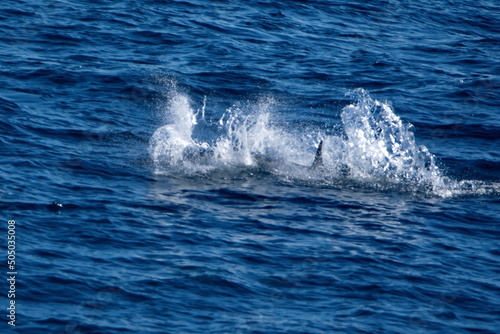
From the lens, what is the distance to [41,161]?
20547 mm

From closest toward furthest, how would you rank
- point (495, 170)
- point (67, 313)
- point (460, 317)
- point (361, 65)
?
point (67, 313)
point (460, 317)
point (495, 170)
point (361, 65)

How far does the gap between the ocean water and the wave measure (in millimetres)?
67

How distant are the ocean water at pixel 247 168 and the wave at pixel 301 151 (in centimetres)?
7

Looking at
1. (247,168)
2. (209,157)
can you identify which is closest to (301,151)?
(247,168)

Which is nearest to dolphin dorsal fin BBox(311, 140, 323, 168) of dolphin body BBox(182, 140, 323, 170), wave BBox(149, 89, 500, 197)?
dolphin body BBox(182, 140, 323, 170)

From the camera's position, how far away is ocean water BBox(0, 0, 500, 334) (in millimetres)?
15000

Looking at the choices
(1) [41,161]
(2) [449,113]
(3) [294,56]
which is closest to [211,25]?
(3) [294,56]

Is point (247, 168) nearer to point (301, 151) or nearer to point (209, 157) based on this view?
point (209, 157)

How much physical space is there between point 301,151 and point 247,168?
200 cm

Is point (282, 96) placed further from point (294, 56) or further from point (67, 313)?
point (67, 313)

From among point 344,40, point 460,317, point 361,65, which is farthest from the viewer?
point 344,40

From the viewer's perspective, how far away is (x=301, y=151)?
22656 millimetres

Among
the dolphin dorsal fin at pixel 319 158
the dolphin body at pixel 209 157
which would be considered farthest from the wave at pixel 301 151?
the dolphin dorsal fin at pixel 319 158

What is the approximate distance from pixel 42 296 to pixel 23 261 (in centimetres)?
127
